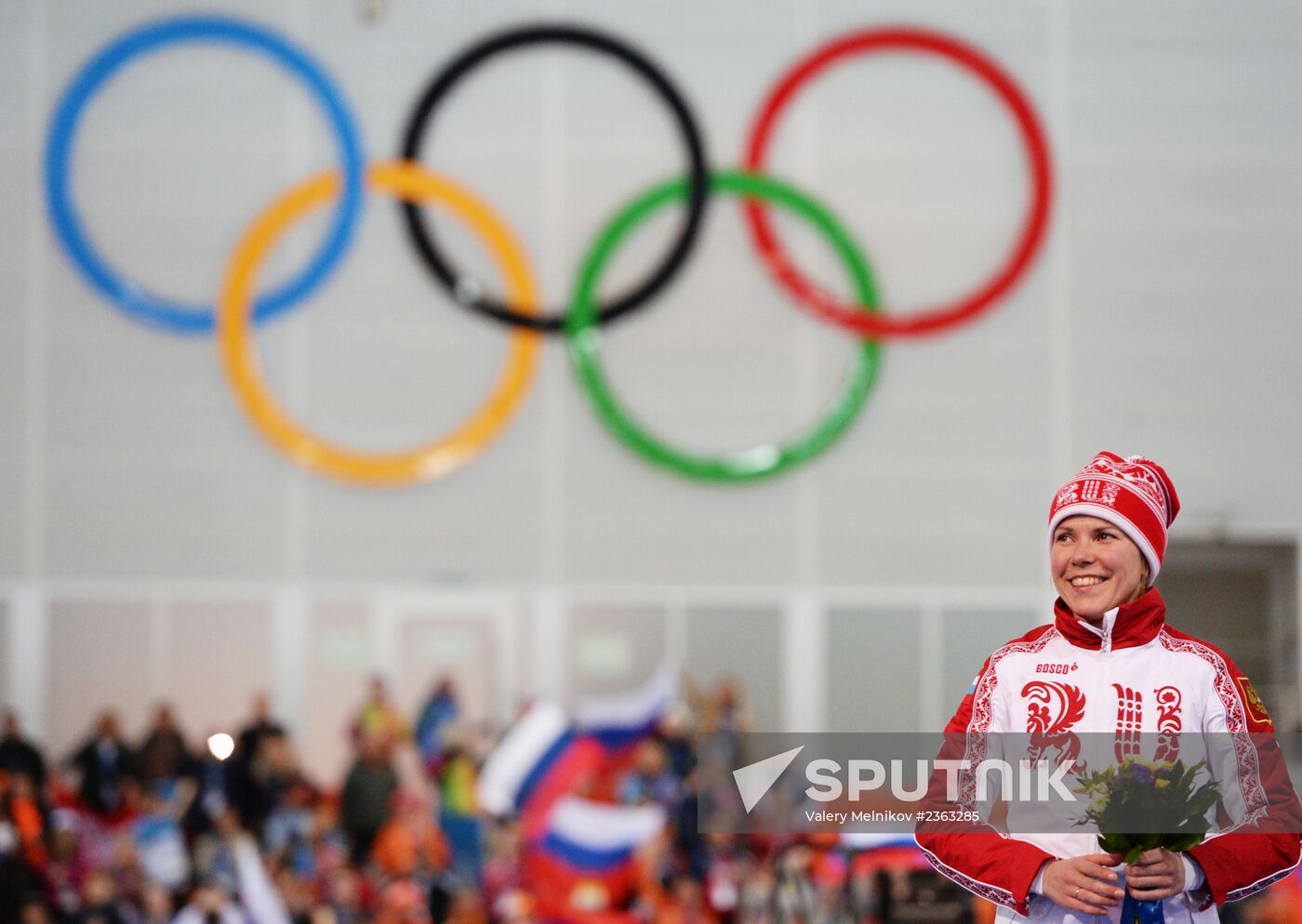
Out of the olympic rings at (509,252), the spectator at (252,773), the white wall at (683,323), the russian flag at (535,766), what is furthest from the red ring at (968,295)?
the spectator at (252,773)

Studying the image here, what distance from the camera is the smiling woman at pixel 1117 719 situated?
2.02 metres

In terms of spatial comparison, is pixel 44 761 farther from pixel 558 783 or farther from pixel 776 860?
pixel 776 860

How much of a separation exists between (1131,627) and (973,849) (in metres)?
0.39

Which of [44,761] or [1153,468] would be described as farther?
[44,761]

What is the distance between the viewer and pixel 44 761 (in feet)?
40.7

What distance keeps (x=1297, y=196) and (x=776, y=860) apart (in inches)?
286

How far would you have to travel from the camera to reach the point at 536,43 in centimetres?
1292

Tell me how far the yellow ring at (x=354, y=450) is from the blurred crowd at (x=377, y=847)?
1.90 metres

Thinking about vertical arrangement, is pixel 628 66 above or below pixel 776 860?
above

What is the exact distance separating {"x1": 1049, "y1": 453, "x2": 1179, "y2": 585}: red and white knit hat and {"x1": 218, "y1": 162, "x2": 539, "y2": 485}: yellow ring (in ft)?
35.4

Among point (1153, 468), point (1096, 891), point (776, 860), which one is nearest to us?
point (1096, 891)

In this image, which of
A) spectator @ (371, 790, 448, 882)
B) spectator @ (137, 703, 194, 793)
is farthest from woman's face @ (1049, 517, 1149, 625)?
spectator @ (137, 703, 194, 793)

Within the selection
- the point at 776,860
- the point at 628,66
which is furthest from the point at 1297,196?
the point at 776,860

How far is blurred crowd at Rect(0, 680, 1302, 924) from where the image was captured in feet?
33.9
